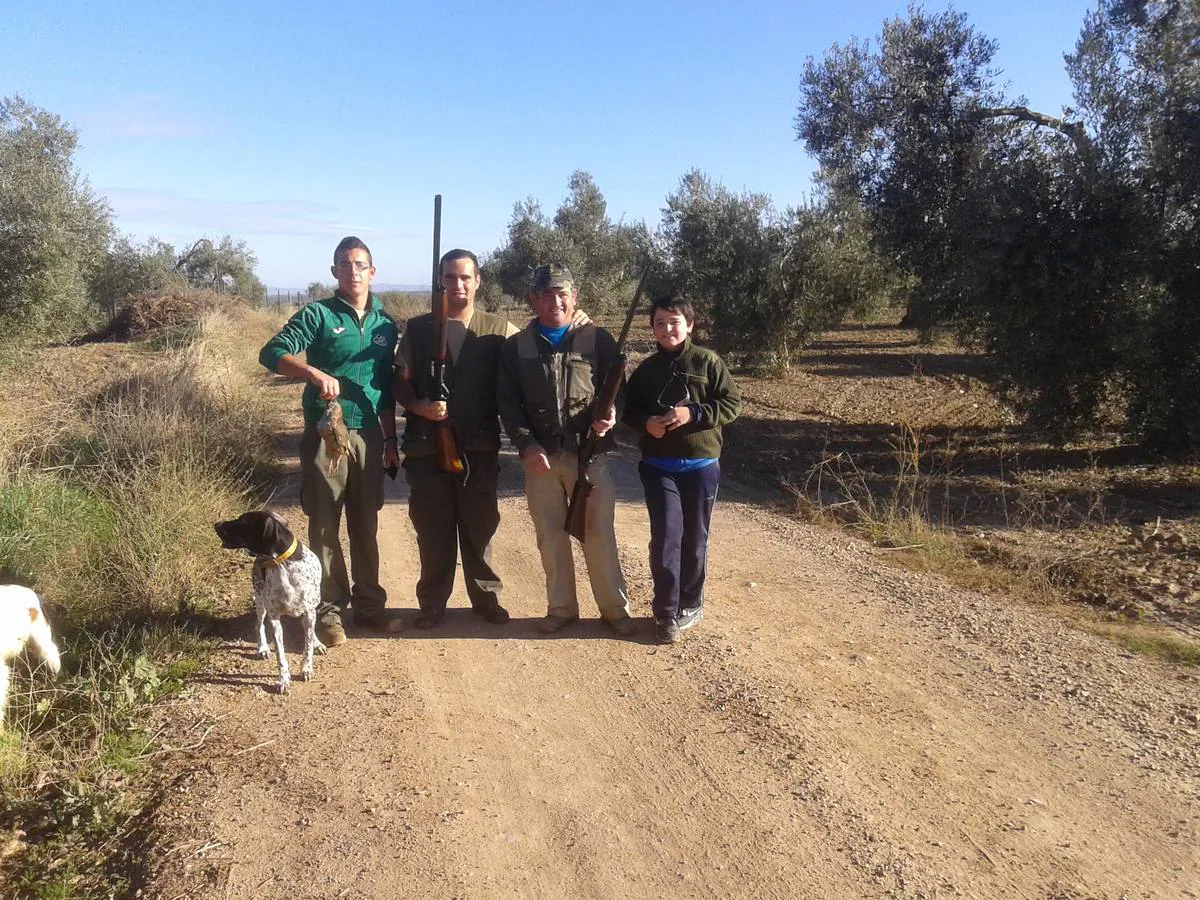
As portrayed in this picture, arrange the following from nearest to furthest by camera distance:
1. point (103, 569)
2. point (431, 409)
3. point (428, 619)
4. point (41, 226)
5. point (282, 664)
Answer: point (282, 664), point (431, 409), point (428, 619), point (103, 569), point (41, 226)

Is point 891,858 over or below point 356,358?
below

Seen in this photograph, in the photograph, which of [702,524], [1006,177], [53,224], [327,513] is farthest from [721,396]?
[53,224]

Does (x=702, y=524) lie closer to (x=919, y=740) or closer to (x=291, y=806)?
(x=919, y=740)

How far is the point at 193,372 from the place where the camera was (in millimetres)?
10812

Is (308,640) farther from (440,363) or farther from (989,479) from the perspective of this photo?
(989,479)

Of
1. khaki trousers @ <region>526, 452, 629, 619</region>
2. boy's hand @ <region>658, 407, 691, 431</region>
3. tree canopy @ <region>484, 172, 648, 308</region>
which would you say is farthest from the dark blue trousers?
tree canopy @ <region>484, 172, 648, 308</region>

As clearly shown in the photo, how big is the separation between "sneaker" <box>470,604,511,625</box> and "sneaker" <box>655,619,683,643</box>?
96 centimetres

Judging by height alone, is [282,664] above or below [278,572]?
below

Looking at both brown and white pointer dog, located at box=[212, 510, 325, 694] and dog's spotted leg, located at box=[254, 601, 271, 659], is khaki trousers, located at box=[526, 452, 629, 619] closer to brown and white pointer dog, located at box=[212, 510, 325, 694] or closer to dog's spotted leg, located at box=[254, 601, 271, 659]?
brown and white pointer dog, located at box=[212, 510, 325, 694]

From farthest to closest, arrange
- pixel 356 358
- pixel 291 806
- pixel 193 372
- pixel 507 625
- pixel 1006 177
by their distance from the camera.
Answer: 1. pixel 193 372
2. pixel 1006 177
3. pixel 507 625
4. pixel 356 358
5. pixel 291 806

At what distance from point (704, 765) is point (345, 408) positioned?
2542mm

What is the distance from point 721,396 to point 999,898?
2.60 metres

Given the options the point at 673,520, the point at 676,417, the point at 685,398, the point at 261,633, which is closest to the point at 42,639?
the point at 261,633

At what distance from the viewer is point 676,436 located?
4.52m
